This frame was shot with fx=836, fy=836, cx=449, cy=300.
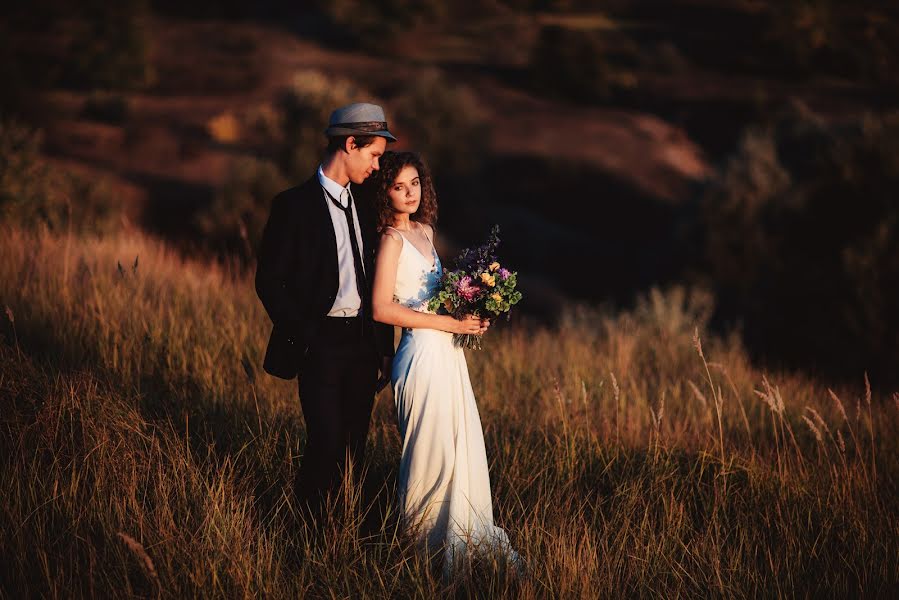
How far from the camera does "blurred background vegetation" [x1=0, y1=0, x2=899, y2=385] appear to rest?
472 inches

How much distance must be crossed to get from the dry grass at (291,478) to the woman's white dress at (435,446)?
0.16m

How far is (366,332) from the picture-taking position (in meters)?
3.86

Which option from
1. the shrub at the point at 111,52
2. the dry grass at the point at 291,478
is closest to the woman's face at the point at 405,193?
the dry grass at the point at 291,478

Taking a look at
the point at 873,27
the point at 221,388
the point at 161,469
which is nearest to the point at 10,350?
the point at 221,388

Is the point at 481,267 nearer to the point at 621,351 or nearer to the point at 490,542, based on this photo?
the point at 490,542

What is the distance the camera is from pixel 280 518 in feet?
12.7

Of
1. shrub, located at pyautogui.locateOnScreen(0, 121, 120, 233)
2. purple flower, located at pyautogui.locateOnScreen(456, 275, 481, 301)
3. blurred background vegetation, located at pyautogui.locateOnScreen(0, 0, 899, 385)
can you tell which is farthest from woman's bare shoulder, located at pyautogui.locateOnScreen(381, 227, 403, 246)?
shrub, located at pyautogui.locateOnScreen(0, 121, 120, 233)

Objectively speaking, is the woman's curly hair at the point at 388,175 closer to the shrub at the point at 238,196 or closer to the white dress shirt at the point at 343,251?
the white dress shirt at the point at 343,251

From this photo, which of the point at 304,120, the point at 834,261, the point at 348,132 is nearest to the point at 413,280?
the point at 348,132

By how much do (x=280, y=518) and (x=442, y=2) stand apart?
193 ft

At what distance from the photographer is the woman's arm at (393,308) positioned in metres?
3.73

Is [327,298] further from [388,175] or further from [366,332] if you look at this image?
[388,175]

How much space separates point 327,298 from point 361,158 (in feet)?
2.16

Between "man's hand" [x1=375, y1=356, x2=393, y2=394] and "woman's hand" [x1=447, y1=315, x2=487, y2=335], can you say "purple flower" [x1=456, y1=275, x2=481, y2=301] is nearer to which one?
"woman's hand" [x1=447, y1=315, x2=487, y2=335]
